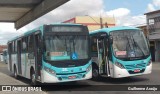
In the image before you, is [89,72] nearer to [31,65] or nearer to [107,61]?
[107,61]

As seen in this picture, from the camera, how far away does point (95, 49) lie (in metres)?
17.8

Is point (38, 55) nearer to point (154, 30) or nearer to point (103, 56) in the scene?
point (103, 56)

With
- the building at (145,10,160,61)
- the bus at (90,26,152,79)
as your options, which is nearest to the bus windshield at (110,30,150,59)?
the bus at (90,26,152,79)

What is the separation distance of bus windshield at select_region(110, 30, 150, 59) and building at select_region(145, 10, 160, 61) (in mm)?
27177

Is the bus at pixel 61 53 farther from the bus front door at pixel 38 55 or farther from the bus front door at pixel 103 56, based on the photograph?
the bus front door at pixel 103 56

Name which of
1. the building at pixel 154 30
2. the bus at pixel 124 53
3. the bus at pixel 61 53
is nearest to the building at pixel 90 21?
the building at pixel 154 30

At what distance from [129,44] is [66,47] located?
131 inches

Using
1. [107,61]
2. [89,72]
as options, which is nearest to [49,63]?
[89,72]

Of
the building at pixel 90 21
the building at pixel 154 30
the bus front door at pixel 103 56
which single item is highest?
the building at pixel 90 21

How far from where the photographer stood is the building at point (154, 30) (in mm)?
42938

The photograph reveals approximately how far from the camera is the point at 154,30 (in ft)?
143

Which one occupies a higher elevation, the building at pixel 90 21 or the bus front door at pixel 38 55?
the building at pixel 90 21

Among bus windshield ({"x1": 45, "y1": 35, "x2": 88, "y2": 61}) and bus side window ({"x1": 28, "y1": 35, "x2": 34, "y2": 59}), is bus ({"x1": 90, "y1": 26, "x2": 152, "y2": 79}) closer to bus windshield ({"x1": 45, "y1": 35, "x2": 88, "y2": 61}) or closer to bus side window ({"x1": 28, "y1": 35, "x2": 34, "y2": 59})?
bus windshield ({"x1": 45, "y1": 35, "x2": 88, "y2": 61})

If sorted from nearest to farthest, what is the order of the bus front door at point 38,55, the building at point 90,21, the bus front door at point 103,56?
the bus front door at point 38,55
the bus front door at point 103,56
the building at point 90,21
